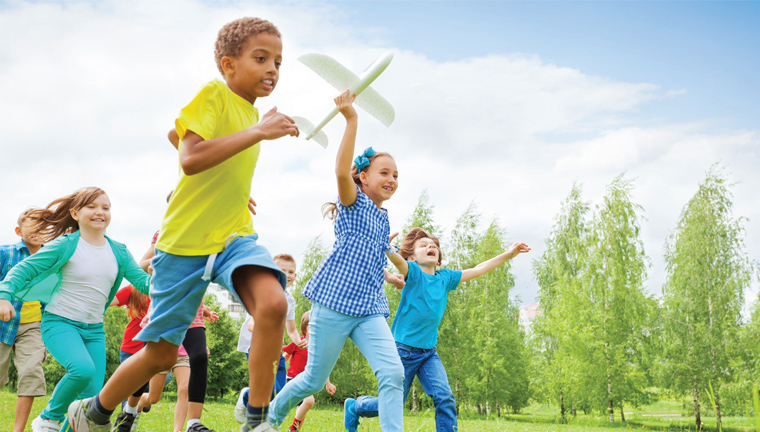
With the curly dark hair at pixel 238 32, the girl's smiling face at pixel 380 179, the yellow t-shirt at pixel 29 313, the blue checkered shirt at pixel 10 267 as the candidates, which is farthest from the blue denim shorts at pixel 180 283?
the yellow t-shirt at pixel 29 313

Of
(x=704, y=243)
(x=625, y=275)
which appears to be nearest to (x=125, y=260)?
(x=625, y=275)

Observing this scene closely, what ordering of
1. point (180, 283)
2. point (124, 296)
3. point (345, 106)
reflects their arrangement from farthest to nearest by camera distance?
1. point (124, 296)
2. point (345, 106)
3. point (180, 283)

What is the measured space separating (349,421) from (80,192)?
3368mm

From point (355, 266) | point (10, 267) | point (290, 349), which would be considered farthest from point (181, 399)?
point (355, 266)

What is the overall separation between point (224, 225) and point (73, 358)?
2.18 metres

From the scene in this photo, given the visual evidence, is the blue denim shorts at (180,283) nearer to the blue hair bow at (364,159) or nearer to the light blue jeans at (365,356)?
the light blue jeans at (365,356)

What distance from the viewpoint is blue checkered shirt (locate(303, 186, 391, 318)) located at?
4164mm

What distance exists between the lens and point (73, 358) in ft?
14.4

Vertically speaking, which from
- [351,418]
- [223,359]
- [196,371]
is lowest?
[223,359]

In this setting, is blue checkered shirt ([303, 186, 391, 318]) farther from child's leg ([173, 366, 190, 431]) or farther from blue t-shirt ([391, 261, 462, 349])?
child's leg ([173, 366, 190, 431])

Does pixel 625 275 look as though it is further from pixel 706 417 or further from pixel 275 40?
pixel 275 40

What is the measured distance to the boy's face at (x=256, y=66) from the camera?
3193mm

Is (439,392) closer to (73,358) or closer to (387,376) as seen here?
(387,376)

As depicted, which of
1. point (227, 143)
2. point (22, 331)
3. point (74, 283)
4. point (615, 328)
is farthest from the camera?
point (615, 328)
